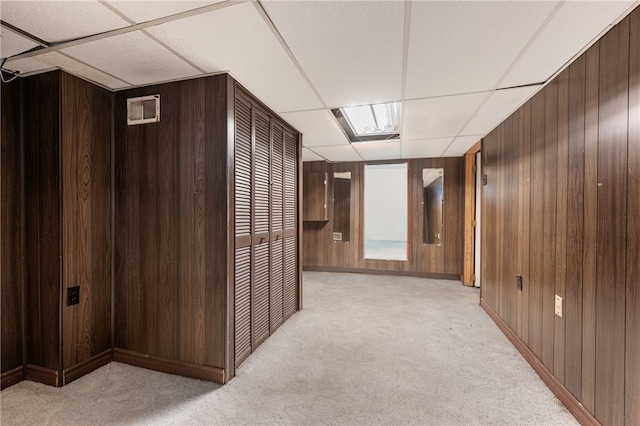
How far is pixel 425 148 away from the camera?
173 inches

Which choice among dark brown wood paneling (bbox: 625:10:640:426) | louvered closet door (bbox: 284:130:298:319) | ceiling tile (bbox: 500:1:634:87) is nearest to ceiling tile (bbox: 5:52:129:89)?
louvered closet door (bbox: 284:130:298:319)

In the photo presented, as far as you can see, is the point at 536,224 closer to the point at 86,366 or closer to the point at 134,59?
the point at 134,59

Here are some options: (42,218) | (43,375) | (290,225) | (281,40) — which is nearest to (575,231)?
(281,40)

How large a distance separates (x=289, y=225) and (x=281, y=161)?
29.2 inches

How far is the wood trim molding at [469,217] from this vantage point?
472cm

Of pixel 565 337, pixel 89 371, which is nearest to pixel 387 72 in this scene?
pixel 565 337

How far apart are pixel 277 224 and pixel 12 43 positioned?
218cm

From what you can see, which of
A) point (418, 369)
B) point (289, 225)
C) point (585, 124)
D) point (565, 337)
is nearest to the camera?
point (585, 124)

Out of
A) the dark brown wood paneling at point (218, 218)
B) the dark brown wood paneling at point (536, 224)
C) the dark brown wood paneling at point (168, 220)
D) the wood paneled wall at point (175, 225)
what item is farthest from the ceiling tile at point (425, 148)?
the dark brown wood paneling at point (168, 220)

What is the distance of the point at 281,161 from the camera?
121 inches

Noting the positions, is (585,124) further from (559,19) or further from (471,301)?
(471,301)

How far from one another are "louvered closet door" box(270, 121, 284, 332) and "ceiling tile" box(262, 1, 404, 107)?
2.81ft

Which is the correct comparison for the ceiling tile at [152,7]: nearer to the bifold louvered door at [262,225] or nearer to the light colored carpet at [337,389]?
the bifold louvered door at [262,225]

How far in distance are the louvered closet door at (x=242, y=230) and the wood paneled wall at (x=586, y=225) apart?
2266mm
